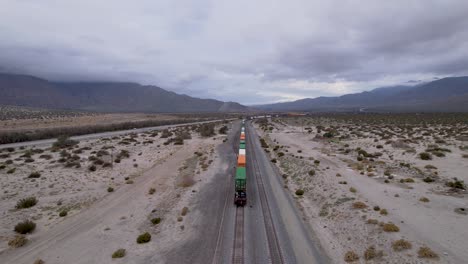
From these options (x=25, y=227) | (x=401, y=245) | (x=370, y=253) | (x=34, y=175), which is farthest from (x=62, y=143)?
(x=401, y=245)

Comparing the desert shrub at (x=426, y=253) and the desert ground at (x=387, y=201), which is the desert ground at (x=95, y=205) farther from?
the desert shrub at (x=426, y=253)

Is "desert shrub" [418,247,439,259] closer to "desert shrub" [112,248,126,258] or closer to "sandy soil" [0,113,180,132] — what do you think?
"desert shrub" [112,248,126,258]

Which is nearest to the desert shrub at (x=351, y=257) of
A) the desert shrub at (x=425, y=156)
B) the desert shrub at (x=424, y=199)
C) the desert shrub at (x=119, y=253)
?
the desert shrub at (x=424, y=199)

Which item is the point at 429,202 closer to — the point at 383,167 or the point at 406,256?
the point at 406,256

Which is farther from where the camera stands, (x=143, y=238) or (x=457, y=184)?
(x=457, y=184)

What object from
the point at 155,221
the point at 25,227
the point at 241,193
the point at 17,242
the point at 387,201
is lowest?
the point at 155,221

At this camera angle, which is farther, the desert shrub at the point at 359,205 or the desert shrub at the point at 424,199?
the desert shrub at the point at 424,199

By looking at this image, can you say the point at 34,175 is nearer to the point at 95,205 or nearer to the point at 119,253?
the point at 95,205
